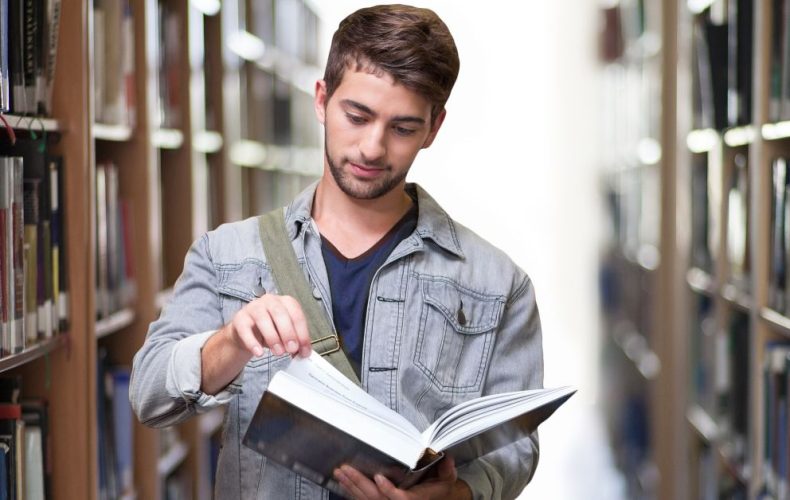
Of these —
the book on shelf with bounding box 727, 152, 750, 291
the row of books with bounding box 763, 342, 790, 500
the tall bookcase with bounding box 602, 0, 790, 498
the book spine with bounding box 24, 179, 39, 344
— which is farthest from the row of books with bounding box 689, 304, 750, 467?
the book spine with bounding box 24, 179, 39, 344

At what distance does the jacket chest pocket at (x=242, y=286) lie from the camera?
4.74 ft

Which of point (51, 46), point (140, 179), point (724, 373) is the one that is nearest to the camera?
point (51, 46)

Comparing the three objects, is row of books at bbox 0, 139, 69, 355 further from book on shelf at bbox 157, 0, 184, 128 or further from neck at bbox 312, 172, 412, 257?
book on shelf at bbox 157, 0, 184, 128

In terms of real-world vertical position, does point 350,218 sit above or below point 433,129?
below

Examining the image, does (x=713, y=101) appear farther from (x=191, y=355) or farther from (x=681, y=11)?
(x=191, y=355)

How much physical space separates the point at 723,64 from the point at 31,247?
192 centimetres

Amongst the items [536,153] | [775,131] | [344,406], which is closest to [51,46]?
[344,406]

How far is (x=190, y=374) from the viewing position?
4.25ft

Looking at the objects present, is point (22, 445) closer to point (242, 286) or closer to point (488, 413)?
point (242, 286)

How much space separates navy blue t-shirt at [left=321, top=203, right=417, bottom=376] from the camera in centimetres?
146

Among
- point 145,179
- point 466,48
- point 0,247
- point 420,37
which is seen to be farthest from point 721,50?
point 466,48

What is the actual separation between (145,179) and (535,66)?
14.4 feet

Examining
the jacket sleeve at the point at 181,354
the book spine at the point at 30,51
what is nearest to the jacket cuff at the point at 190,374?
the jacket sleeve at the point at 181,354

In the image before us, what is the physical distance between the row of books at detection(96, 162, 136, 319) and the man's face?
3.59ft
